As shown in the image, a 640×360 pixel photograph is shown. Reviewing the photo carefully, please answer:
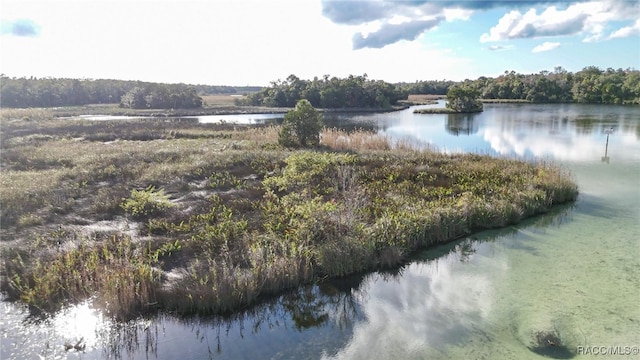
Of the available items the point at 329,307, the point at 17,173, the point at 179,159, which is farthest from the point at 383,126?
the point at 329,307

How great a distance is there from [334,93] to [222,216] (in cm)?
6780

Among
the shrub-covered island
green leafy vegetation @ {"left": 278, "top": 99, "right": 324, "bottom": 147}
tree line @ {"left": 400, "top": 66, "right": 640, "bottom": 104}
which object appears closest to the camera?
green leafy vegetation @ {"left": 278, "top": 99, "right": 324, "bottom": 147}

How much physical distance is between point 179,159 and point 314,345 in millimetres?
15963

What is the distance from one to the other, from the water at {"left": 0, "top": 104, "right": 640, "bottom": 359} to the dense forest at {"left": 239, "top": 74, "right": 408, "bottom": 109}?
6706cm

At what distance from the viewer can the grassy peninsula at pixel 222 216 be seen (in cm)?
905

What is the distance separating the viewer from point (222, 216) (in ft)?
42.5

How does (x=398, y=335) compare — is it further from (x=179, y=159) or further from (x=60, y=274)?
(x=179, y=159)

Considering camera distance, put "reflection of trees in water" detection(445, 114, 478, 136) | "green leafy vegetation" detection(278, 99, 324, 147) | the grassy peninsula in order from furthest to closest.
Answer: "reflection of trees in water" detection(445, 114, 478, 136) < "green leafy vegetation" detection(278, 99, 324, 147) < the grassy peninsula

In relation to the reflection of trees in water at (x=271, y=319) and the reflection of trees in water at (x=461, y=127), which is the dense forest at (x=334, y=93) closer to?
the reflection of trees in water at (x=461, y=127)

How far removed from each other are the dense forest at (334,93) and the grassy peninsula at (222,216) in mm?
56831

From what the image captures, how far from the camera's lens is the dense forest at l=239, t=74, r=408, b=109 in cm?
7818

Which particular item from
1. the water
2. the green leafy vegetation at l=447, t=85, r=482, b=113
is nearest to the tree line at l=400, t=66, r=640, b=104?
the green leafy vegetation at l=447, t=85, r=482, b=113

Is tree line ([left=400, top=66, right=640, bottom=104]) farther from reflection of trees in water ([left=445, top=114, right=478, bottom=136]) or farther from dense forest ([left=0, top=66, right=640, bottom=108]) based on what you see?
reflection of trees in water ([left=445, top=114, right=478, bottom=136])

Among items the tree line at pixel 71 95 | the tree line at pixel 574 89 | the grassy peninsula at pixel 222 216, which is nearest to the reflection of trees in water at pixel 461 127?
the grassy peninsula at pixel 222 216
